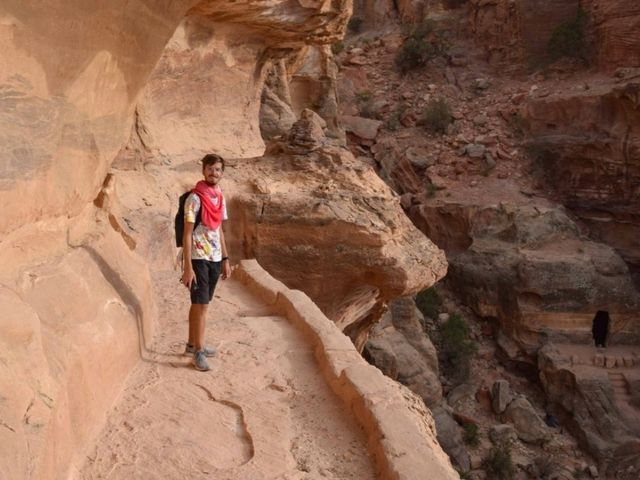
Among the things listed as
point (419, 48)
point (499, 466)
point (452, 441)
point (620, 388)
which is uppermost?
point (419, 48)

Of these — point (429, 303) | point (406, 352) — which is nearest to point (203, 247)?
point (406, 352)

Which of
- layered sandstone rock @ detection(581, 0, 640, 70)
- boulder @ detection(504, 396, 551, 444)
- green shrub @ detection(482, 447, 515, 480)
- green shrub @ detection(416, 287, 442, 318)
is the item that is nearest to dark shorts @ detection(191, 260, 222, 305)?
green shrub @ detection(482, 447, 515, 480)

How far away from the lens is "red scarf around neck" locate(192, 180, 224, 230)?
353 cm

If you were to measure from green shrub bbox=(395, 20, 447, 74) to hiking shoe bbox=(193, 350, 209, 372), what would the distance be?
18.9m

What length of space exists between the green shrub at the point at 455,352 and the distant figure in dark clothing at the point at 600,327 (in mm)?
2870

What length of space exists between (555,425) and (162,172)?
10292 millimetres

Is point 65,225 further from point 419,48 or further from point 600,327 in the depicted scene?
Answer: point 419,48

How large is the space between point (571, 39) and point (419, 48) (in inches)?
170

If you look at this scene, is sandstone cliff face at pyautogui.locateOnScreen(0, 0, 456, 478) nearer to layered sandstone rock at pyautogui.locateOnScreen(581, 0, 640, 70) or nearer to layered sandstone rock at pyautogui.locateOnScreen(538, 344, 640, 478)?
layered sandstone rock at pyautogui.locateOnScreen(538, 344, 640, 478)

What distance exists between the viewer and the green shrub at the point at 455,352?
14.4 m

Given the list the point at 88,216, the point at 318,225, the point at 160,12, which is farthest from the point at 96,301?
the point at 318,225

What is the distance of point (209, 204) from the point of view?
3.54 m

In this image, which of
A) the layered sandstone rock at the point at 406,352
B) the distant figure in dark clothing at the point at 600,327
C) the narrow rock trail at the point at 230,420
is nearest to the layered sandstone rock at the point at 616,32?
the distant figure in dark clothing at the point at 600,327

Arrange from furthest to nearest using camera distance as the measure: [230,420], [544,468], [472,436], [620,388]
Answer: [620,388] < [472,436] < [544,468] < [230,420]
